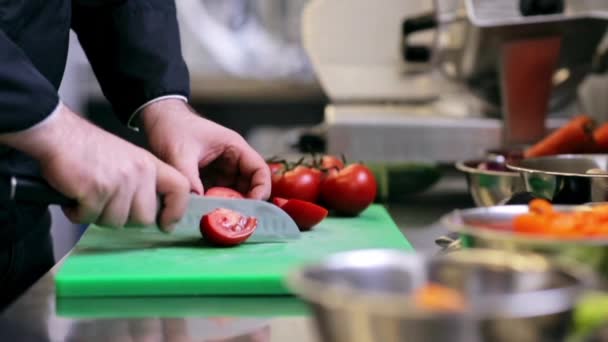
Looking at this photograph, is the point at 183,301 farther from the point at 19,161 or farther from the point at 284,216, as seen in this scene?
the point at 19,161

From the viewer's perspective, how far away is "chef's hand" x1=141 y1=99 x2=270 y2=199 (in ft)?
4.02

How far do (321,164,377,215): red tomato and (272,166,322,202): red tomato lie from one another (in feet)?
0.05

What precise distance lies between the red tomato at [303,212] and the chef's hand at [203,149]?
0.29 ft

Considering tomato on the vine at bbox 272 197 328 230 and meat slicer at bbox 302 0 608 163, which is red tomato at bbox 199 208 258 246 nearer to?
tomato on the vine at bbox 272 197 328 230

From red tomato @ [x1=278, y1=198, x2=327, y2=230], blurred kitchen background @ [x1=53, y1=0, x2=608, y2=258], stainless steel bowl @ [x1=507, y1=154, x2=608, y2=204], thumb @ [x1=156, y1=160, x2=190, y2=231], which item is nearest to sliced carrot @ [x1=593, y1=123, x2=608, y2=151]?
stainless steel bowl @ [x1=507, y1=154, x2=608, y2=204]

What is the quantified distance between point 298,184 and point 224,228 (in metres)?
0.31

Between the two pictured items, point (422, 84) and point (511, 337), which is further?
point (422, 84)

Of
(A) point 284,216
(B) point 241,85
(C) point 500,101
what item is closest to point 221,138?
(A) point 284,216

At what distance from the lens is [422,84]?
89.1 inches

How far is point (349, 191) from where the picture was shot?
1343 millimetres

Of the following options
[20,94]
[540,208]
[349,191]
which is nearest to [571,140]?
[349,191]

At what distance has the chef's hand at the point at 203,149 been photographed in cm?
123

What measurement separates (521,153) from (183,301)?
69 cm

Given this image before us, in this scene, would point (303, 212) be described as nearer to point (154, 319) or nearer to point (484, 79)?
point (154, 319)
